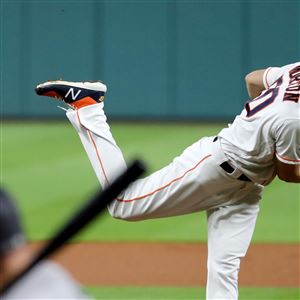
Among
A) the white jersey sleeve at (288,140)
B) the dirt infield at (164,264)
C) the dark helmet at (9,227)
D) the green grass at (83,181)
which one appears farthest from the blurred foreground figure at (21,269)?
the dirt infield at (164,264)

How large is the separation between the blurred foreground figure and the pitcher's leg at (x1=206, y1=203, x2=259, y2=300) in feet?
8.70

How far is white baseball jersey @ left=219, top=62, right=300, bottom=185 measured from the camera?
419 centimetres

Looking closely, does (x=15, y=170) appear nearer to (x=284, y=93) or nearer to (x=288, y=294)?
(x=288, y=294)

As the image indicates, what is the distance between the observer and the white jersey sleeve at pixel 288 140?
417 centimetres

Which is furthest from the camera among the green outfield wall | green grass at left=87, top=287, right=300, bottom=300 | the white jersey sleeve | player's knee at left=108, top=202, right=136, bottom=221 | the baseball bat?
the green outfield wall

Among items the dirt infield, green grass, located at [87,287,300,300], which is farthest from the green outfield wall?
green grass, located at [87,287,300,300]

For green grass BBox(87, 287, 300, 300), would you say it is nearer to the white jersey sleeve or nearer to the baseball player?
the baseball player

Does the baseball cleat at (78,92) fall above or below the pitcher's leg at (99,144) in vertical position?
above

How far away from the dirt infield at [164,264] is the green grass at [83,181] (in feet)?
1.21

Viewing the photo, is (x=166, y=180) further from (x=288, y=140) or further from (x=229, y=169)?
(x=288, y=140)

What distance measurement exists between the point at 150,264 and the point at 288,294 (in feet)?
4.05

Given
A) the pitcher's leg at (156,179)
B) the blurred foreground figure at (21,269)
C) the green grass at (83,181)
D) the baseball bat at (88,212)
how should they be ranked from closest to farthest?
the baseball bat at (88,212)
the blurred foreground figure at (21,269)
the pitcher's leg at (156,179)
the green grass at (83,181)

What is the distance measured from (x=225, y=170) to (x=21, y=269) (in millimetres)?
2845

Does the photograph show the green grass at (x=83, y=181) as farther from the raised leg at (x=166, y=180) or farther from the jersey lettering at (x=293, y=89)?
the jersey lettering at (x=293, y=89)
